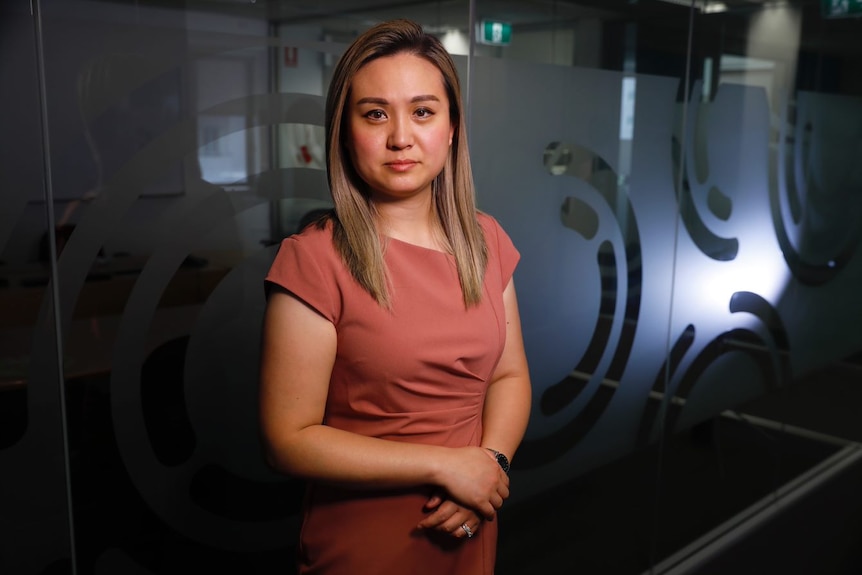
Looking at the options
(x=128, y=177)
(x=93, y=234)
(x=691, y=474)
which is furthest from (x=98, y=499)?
(x=691, y=474)

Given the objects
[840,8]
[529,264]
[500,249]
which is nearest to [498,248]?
[500,249]

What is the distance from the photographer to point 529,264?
2.56m

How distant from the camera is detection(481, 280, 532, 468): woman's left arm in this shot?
156cm

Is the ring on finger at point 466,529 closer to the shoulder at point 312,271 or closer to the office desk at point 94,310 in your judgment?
the shoulder at point 312,271

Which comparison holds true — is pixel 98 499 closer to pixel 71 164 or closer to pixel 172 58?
pixel 71 164

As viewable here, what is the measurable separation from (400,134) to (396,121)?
3 cm

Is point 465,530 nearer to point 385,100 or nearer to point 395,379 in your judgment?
point 395,379

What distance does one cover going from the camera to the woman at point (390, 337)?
4.46 ft

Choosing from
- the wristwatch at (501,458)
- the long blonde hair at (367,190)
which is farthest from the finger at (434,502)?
the long blonde hair at (367,190)

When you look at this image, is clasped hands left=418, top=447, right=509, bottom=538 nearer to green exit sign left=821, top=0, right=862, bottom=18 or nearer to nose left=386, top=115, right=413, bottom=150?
nose left=386, top=115, right=413, bottom=150

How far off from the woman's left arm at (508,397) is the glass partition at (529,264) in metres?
0.65

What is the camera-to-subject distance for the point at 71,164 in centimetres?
162

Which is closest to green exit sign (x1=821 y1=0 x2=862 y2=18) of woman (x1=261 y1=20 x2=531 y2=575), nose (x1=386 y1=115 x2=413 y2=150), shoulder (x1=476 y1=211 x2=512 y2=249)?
shoulder (x1=476 y1=211 x2=512 y2=249)

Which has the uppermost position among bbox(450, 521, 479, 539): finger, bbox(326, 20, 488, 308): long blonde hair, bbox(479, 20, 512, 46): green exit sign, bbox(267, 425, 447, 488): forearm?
bbox(479, 20, 512, 46): green exit sign
